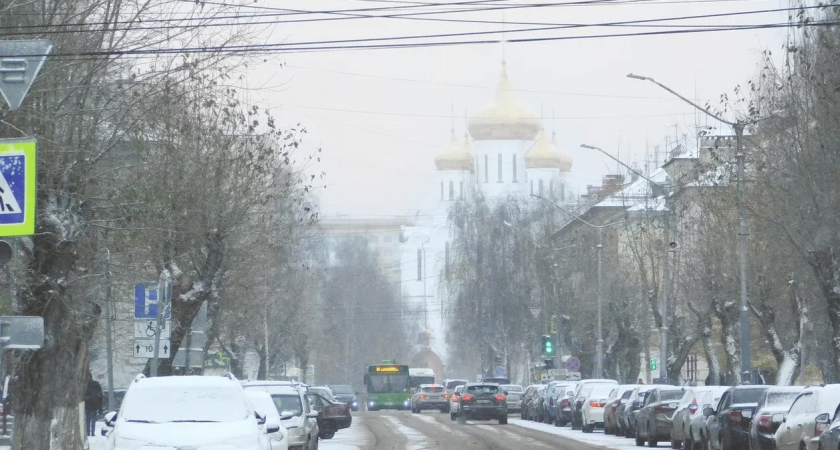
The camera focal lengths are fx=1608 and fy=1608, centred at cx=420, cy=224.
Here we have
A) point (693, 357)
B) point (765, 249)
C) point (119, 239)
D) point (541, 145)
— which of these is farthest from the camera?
point (541, 145)

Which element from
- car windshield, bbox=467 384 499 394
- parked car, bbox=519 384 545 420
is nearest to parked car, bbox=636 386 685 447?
car windshield, bbox=467 384 499 394

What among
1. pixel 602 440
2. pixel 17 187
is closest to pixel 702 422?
pixel 602 440

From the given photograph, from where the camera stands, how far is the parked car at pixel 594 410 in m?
A: 46.6

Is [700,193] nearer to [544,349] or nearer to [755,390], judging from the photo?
[544,349]

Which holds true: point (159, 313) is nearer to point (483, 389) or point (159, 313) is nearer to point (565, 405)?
point (565, 405)

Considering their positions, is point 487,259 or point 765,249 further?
point 487,259

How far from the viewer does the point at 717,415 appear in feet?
94.5

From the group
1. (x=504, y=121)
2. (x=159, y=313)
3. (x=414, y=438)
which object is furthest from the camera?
(x=504, y=121)

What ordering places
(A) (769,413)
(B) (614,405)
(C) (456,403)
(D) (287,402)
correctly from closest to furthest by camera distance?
1. (A) (769,413)
2. (D) (287,402)
3. (B) (614,405)
4. (C) (456,403)

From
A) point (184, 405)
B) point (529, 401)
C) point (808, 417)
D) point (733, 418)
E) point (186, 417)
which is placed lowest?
point (529, 401)

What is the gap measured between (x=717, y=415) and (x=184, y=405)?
12892 mm

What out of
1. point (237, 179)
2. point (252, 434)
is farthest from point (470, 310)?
point (252, 434)

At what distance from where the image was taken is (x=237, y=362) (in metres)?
66.8

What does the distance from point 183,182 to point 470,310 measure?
2417 inches
